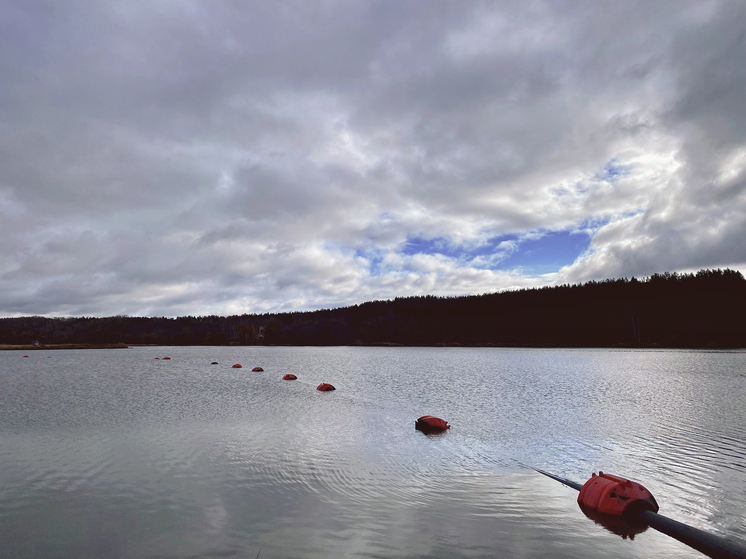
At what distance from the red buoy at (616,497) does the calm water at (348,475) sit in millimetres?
530

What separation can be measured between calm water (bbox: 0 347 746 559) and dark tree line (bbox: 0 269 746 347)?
9537 centimetres

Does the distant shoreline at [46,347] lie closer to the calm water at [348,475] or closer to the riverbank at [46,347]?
the riverbank at [46,347]

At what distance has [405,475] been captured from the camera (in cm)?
1250

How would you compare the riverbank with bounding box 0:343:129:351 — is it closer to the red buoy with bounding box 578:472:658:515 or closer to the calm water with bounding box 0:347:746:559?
the calm water with bounding box 0:347:746:559

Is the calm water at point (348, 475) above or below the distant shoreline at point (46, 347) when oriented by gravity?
below

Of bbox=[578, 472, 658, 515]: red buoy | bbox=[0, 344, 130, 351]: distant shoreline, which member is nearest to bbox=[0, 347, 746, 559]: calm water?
bbox=[578, 472, 658, 515]: red buoy

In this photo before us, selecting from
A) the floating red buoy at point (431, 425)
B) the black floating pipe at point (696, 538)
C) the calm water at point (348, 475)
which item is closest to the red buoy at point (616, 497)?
the black floating pipe at point (696, 538)

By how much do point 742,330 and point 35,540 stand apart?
123415 millimetres

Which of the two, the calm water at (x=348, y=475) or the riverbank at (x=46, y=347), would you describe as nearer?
the calm water at (x=348, y=475)

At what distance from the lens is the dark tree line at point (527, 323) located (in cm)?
10625

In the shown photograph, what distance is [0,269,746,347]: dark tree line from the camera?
10625 centimetres

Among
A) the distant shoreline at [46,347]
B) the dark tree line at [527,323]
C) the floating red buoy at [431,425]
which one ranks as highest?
the dark tree line at [527,323]

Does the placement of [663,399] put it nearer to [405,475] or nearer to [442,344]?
[405,475]

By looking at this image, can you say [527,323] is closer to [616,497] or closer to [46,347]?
[616,497]
